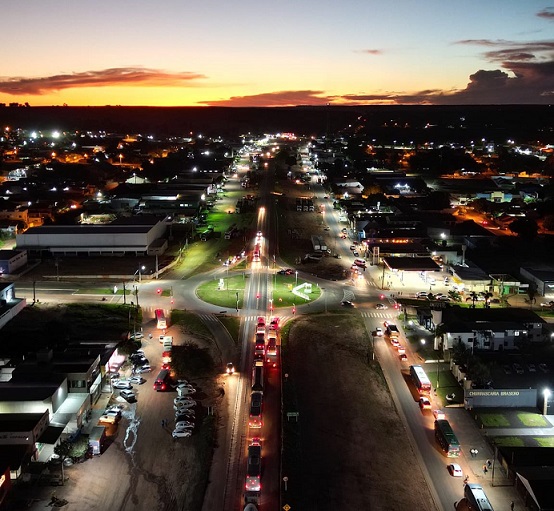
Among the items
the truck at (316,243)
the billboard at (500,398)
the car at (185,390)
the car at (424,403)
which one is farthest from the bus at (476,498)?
the truck at (316,243)

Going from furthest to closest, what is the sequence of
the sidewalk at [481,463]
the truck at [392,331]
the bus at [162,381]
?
the truck at [392,331] → the bus at [162,381] → the sidewalk at [481,463]

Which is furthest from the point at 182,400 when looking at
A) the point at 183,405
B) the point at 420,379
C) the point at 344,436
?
the point at 420,379

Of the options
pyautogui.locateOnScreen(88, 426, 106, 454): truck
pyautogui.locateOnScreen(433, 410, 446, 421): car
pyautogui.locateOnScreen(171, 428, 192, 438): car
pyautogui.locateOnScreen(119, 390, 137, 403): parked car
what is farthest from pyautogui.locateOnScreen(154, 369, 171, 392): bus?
pyautogui.locateOnScreen(433, 410, 446, 421): car

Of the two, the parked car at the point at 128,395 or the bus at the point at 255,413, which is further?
the parked car at the point at 128,395

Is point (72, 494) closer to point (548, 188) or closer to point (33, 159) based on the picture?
point (548, 188)

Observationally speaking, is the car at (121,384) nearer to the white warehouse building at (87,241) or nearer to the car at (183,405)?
the car at (183,405)
